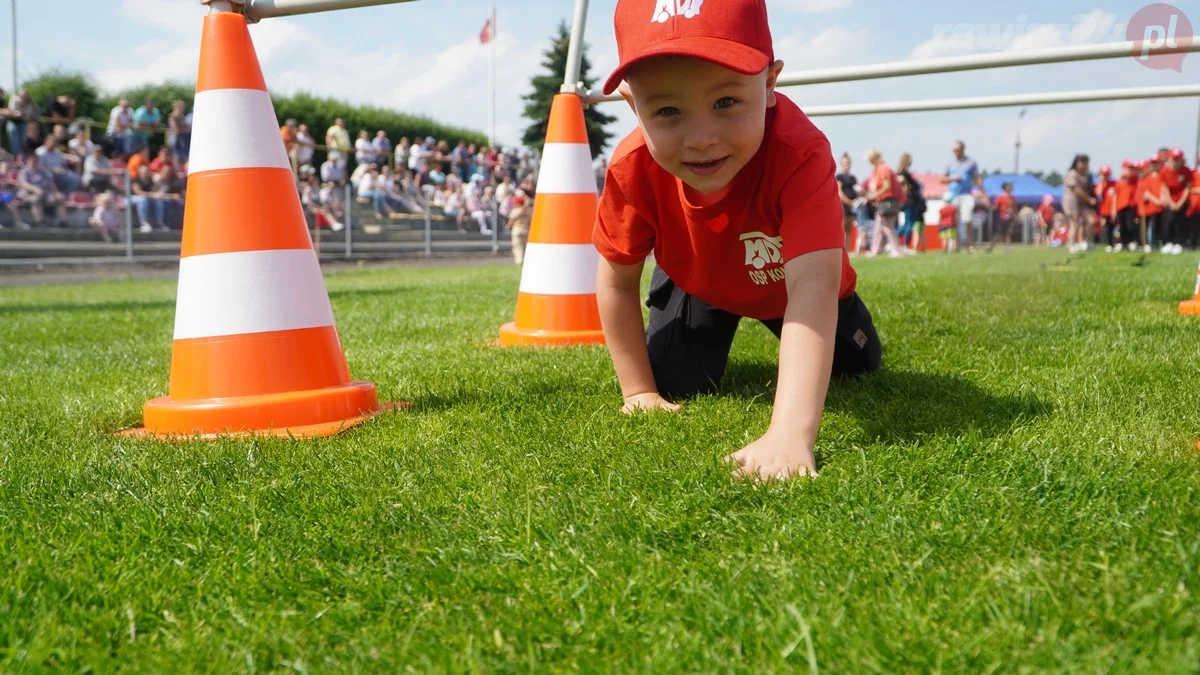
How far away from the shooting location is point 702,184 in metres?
2.42

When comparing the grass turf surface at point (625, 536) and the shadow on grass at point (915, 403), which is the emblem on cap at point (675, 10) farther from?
the shadow on grass at point (915, 403)

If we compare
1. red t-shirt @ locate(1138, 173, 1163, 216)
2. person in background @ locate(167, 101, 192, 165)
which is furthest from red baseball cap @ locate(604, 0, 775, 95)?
red t-shirt @ locate(1138, 173, 1163, 216)

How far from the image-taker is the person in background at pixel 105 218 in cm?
1652

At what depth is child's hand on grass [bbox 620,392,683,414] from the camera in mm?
2849

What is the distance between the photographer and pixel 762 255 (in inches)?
108

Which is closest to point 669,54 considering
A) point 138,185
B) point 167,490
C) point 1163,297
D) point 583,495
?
point 583,495

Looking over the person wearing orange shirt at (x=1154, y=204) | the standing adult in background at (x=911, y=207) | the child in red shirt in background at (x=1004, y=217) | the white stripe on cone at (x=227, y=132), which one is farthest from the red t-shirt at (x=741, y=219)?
the child in red shirt in background at (x=1004, y=217)

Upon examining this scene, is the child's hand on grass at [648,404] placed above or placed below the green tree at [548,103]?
below

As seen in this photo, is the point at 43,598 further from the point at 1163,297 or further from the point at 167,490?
the point at 1163,297

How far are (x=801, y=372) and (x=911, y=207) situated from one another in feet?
62.9

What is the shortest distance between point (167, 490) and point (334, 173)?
845 inches

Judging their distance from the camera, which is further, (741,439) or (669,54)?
(741,439)

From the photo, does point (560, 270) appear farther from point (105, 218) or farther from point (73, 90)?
point (73, 90)

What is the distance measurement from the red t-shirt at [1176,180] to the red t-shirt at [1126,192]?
0.76 metres
